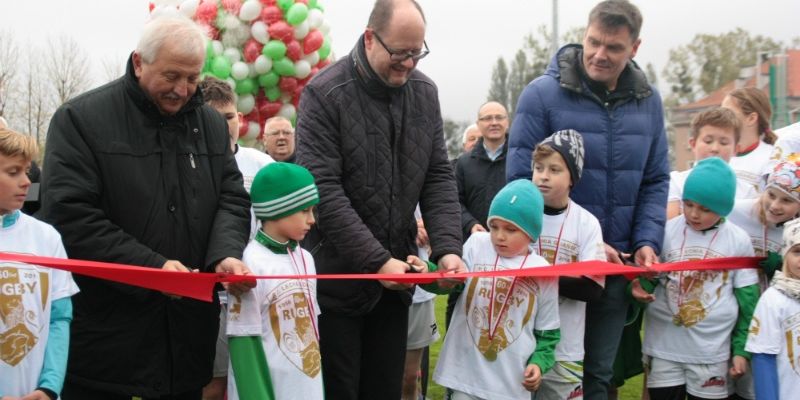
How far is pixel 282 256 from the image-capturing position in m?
3.60

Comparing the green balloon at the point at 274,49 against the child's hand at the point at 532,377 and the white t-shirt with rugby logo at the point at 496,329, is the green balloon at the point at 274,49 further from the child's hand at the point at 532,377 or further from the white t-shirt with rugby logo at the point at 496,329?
the child's hand at the point at 532,377

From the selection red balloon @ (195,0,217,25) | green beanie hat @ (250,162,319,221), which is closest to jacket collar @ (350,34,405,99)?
green beanie hat @ (250,162,319,221)

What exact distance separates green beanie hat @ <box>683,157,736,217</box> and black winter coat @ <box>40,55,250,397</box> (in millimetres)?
2534

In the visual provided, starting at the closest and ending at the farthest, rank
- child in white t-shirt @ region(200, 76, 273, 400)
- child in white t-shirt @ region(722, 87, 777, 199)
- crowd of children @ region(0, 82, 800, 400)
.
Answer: crowd of children @ region(0, 82, 800, 400)
child in white t-shirt @ region(200, 76, 273, 400)
child in white t-shirt @ region(722, 87, 777, 199)

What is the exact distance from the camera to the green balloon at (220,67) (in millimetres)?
8242

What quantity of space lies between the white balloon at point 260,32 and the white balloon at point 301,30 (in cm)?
30

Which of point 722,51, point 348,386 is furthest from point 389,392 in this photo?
point 722,51

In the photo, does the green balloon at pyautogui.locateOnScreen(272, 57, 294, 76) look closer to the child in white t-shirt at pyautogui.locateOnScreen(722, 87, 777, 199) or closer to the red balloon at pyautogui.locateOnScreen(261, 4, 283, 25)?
the red balloon at pyautogui.locateOnScreen(261, 4, 283, 25)

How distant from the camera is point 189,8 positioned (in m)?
8.38

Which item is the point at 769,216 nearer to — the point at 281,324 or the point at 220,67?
the point at 281,324

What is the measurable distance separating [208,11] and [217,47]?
36 cm

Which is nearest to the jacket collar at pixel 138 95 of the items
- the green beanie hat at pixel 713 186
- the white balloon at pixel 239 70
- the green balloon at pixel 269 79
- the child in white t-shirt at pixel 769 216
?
the green beanie hat at pixel 713 186

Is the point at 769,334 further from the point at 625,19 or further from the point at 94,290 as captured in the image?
the point at 94,290

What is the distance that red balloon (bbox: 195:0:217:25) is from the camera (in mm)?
8414
